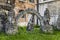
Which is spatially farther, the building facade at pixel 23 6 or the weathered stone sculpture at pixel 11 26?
the building facade at pixel 23 6

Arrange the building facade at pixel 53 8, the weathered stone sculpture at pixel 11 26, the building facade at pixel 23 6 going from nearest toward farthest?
the weathered stone sculpture at pixel 11 26 < the building facade at pixel 53 8 < the building facade at pixel 23 6

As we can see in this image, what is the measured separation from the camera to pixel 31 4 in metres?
26.8

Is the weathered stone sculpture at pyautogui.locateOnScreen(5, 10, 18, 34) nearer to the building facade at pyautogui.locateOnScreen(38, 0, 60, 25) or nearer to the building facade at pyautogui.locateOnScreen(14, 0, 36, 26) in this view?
the building facade at pyautogui.locateOnScreen(38, 0, 60, 25)

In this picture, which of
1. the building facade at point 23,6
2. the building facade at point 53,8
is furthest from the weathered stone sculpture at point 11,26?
the building facade at point 23,6

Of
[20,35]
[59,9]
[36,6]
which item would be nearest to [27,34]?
[20,35]

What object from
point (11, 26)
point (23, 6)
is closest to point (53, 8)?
point (23, 6)

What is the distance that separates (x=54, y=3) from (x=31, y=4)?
4.96 m

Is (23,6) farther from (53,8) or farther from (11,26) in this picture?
(11,26)

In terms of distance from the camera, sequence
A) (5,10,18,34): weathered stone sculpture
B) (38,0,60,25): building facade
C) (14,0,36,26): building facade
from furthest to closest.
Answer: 1. (14,0,36,26): building facade
2. (38,0,60,25): building facade
3. (5,10,18,34): weathered stone sculpture

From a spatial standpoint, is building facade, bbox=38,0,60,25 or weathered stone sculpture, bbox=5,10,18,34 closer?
weathered stone sculpture, bbox=5,10,18,34

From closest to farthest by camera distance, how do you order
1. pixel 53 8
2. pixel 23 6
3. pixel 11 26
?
1. pixel 11 26
2. pixel 53 8
3. pixel 23 6

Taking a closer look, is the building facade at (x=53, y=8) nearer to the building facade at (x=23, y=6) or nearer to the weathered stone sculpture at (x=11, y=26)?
the building facade at (x=23, y=6)

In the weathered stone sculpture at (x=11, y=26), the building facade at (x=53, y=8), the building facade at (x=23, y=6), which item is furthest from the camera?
the building facade at (x=23, y=6)

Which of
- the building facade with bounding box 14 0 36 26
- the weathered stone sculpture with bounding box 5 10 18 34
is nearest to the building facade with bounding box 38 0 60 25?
the building facade with bounding box 14 0 36 26
